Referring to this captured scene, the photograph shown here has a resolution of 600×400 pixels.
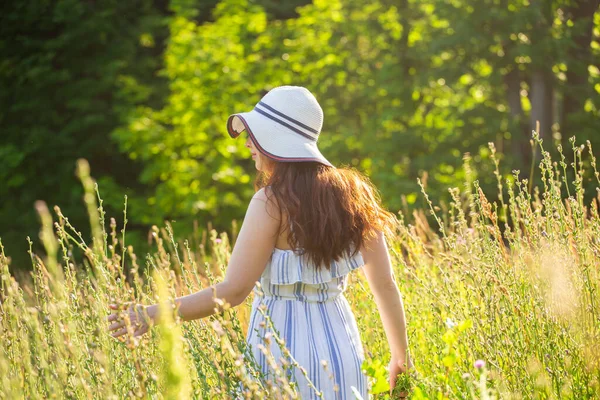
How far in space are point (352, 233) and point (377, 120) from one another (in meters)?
8.79

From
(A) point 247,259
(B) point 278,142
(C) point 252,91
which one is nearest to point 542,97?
(C) point 252,91

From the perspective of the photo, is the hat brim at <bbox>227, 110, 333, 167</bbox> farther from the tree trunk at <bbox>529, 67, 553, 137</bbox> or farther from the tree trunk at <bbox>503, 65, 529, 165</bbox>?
the tree trunk at <bbox>529, 67, 553, 137</bbox>

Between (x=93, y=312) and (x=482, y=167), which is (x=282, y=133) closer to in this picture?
(x=93, y=312)

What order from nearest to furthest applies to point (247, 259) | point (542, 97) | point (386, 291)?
point (247, 259), point (386, 291), point (542, 97)

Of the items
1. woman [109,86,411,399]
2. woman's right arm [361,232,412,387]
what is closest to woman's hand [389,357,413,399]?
woman's right arm [361,232,412,387]

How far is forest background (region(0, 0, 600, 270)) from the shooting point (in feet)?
29.7

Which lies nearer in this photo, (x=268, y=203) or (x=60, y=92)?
(x=268, y=203)

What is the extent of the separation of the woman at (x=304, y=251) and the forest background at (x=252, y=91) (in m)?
5.76

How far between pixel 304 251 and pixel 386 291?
39 centimetres

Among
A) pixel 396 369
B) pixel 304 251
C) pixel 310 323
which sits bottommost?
pixel 396 369

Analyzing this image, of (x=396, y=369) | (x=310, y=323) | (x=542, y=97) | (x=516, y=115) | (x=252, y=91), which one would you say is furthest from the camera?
(x=252, y=91)

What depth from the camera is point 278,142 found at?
2.26 metres

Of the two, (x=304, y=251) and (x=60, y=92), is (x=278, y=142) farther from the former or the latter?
(x=60, y=92)

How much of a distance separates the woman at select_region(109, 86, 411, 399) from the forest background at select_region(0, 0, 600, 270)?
576 centimetres
